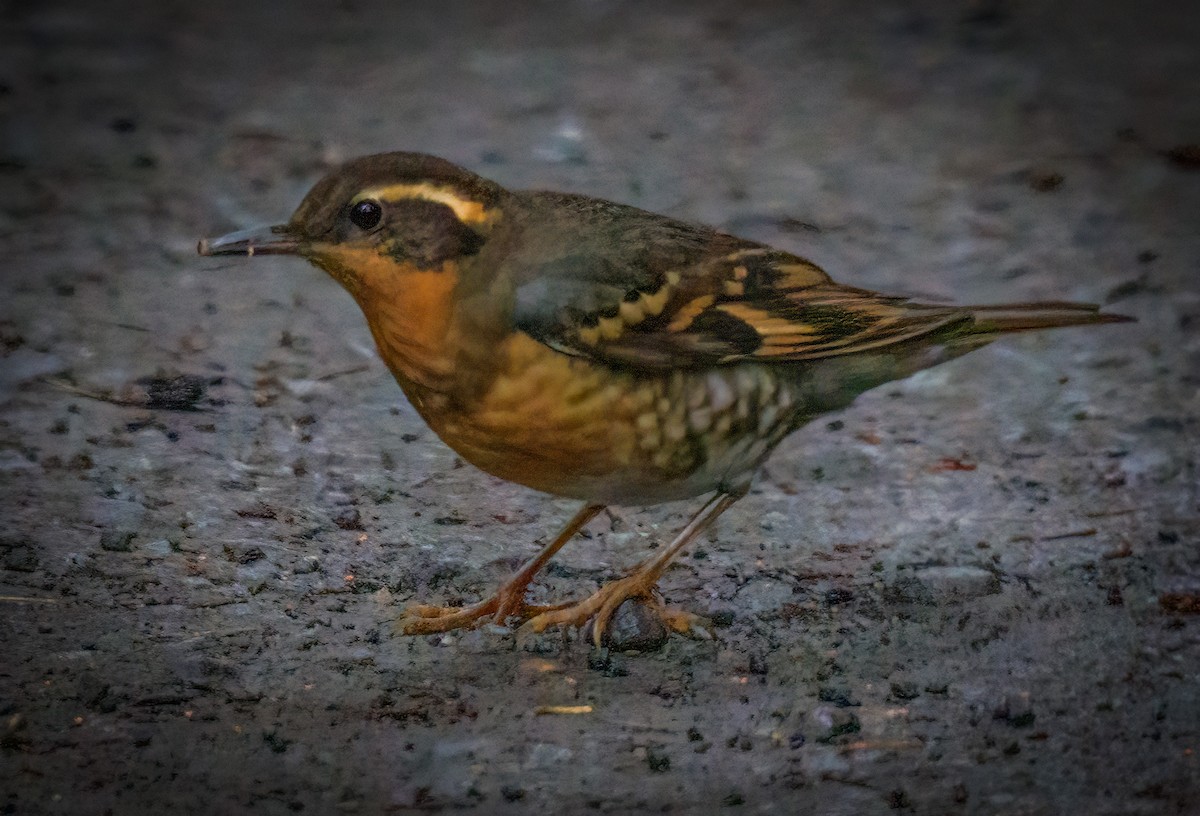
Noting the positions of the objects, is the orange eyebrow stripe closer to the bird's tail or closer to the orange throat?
the orange throat

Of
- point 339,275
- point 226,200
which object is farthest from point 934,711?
point 226,200

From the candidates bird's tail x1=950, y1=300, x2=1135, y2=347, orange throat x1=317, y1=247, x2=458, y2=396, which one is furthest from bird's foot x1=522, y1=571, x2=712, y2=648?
bird's tail x1=950, y1=300, x2=1135, y2=347

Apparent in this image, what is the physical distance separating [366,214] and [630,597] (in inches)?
57.9

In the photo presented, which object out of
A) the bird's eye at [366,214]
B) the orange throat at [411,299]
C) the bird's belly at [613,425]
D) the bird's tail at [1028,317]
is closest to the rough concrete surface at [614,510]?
the bird's belly at [613,425]

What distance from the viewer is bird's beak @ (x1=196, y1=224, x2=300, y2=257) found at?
3529mm

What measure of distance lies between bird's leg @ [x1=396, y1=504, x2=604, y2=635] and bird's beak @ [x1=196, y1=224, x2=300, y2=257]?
4.18ft

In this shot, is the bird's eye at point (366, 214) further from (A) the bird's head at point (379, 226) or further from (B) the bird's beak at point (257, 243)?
(B) the bird's beak at point (257, 243)

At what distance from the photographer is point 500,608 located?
439cm

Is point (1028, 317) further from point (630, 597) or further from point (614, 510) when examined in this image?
point (614, 510)

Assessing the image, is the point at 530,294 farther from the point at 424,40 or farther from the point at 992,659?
the point at 424,40

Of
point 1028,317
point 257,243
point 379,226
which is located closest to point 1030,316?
point 1028,317

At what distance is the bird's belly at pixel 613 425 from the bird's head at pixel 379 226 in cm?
30

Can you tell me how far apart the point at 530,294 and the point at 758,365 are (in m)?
0.75

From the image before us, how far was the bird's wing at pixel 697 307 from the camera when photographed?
368 cm
